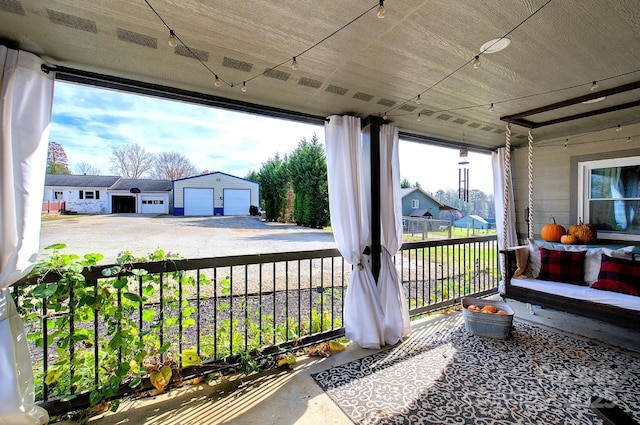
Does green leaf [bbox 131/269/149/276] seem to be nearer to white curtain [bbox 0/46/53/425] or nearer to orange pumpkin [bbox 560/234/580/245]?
white curtain [bbox 0/46/53/425]

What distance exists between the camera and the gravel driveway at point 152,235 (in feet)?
→ 8.17

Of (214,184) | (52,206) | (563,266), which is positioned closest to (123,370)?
(52,206)

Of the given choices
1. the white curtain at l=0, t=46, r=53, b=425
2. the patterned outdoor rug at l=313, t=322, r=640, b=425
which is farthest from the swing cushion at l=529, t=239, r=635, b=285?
the white curtain at l=0, t=46, r=53, b=425

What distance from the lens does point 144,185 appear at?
11.5 feet

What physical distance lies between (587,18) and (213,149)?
3995 mm

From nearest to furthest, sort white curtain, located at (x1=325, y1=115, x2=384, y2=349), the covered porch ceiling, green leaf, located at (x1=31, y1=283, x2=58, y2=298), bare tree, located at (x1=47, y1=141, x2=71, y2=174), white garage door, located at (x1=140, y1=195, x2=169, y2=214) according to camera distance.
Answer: the covered porch ceiling < green leaf, located at (x1=31, y1=283, x2=58, y2=298) < bare tree, located at (x1=47, y1=141, x2=71, y2=174) < white curtain, located at (x1=325, y1=115, x2=384, y2=349) < white garage door, located at (x1=140, y1=195, x2=169, y2=214)

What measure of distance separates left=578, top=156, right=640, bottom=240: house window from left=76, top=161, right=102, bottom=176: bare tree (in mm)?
5884

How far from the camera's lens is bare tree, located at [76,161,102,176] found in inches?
109

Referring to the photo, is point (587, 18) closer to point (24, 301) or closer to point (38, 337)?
point (24, 301)

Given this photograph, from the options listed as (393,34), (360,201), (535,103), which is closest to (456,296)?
(360,201)

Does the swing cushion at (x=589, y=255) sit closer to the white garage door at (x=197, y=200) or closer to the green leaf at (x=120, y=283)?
the green leaf at (x=120, y=283)

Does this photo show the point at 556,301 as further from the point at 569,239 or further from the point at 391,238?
the point at 391,238

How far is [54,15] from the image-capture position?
1.37 metres

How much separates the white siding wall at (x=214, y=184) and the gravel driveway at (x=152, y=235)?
0.31 meters
